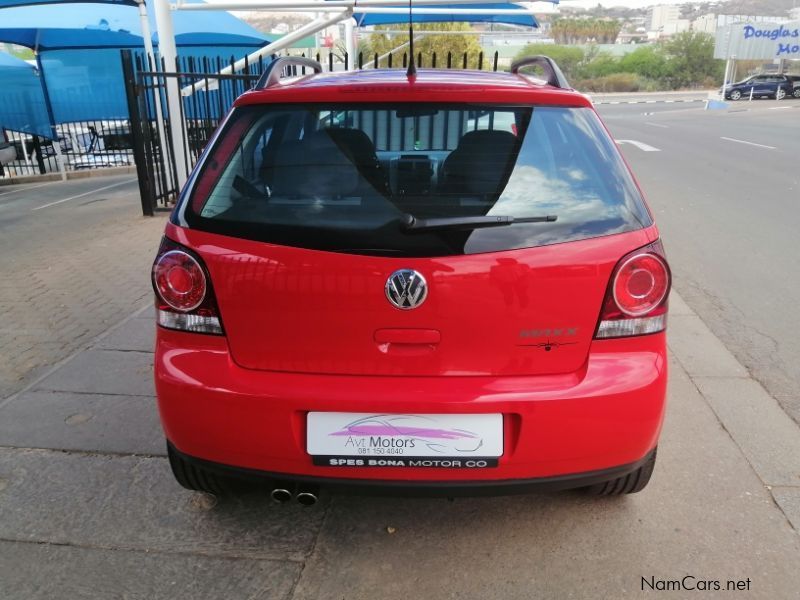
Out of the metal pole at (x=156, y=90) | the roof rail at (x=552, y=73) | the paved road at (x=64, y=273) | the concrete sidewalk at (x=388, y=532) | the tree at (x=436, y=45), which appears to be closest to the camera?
the concrete sidewalk at (x=388, y=532)

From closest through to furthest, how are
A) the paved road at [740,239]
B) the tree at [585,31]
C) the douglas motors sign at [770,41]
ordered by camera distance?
the paved road at [740,239] → the douglas motors sign at [770,41] → the tree at [585,31]

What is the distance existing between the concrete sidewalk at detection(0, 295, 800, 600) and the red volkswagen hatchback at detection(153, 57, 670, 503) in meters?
0.36

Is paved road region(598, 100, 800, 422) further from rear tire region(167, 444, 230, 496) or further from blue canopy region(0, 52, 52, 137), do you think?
blue canopy region(0, 52, 52, 137)

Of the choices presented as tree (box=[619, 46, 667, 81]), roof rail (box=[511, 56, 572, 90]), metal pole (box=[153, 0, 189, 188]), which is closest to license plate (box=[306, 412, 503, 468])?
roof rail (box=[511, 56, 572, 90])

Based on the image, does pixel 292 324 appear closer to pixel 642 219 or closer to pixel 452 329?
pixel 452 329

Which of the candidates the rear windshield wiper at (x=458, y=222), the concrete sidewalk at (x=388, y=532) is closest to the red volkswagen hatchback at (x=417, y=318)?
the rear windshield wiper at (x=458, y=222)

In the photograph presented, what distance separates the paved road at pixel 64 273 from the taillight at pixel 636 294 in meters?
3.42

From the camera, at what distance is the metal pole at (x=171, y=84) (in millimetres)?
8367

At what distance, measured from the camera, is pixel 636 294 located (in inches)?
87.6

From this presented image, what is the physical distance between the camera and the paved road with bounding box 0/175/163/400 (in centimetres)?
460

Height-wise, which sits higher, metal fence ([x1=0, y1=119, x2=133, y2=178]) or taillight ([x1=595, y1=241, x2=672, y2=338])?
taillight ([x1=595, y1=241, x2=672, y2=338])

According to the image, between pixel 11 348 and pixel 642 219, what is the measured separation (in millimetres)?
4157

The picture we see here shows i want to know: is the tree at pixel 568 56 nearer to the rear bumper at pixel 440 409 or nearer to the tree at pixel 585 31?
the tree at pixel 585 31

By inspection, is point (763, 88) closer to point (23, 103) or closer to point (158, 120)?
point (23, 103)
